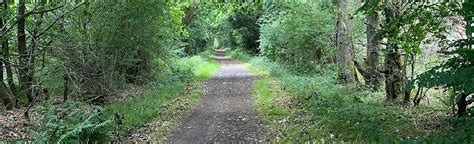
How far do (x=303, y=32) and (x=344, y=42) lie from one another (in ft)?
13.2

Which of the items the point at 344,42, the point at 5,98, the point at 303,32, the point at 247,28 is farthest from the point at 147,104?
the point at 247,28

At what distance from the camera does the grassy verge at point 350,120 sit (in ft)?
25.1

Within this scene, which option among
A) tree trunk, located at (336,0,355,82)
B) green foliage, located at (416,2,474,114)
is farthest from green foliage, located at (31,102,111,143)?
tree trunk, located at (336,0,355,82)

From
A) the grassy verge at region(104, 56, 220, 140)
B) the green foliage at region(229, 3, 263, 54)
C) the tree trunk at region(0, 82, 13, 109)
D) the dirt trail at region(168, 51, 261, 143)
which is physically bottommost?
the dirt trail at region(168, 51, 261, 143)

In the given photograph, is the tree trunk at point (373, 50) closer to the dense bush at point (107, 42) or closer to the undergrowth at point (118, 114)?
the undergrowth at point (118, 114)

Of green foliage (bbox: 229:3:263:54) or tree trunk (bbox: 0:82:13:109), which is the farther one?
green foliage (bbox: 229:3:263:54)

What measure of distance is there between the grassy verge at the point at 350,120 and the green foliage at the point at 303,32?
17.1 ft

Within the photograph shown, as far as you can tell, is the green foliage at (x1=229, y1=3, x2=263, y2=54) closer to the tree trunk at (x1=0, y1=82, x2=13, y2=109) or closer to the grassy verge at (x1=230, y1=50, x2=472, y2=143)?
the grassy verge at (x1=230, y1=50, x2=472, y2=143)

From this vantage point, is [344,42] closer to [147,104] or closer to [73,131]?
[147,104]

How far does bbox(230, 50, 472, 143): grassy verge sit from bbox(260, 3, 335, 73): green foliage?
5.23m

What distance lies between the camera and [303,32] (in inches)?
800

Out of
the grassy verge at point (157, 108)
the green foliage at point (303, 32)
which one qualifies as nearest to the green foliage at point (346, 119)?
the grassy verge at point (157, 108)

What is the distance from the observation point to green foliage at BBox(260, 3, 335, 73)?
63.5 ft

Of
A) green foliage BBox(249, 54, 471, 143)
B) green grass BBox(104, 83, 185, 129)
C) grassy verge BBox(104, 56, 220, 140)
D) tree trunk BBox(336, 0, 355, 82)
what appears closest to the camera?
green foliage BBox(249, 54, 471, 143)
